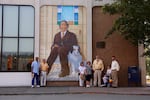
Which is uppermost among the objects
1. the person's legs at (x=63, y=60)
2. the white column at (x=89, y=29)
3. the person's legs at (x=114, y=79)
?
the white column at (x=89, y=29)

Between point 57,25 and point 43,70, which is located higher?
point 57,25

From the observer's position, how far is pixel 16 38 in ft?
82.5

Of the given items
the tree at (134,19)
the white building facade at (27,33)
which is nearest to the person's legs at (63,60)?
the white building facade at (27,33)

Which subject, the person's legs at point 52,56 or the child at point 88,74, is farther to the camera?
the person's legs at point 52,56

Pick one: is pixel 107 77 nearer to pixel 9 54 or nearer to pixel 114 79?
pixel 114 79

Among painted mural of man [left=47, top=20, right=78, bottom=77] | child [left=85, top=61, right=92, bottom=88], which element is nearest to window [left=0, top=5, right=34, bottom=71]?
painted mural of man [left=47, top=20, right=78, bottom=77]

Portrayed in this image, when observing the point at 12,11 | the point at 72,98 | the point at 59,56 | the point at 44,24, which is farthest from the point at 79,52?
the point at 72,98

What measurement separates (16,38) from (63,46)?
125 inches

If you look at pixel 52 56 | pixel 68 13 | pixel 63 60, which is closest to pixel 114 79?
pixel 63 60

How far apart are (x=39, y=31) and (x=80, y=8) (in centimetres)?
327

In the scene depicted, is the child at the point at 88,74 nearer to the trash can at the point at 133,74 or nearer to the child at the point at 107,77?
the child at the point at 107,77

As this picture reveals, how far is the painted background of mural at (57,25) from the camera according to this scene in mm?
25203

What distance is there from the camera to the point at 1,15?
25172 millimetres

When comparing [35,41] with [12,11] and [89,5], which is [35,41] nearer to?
[12,11]
